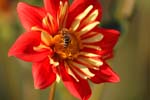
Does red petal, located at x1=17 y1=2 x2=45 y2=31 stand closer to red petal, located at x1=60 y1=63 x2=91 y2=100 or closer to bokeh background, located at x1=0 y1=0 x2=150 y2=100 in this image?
red petal, located at x1=60 y1=63 x2=91 y2=100

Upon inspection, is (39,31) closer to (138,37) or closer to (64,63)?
(64,63)

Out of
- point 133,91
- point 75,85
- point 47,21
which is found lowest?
point 133,91

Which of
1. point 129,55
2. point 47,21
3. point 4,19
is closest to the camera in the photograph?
point 47,21

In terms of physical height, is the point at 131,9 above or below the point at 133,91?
above

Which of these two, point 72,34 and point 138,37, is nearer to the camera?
point 72,34

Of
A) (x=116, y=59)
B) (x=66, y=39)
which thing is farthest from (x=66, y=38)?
(x=116, y=59)

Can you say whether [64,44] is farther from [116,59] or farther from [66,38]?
[116,59]

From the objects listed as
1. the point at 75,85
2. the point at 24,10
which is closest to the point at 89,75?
the point at 75,85

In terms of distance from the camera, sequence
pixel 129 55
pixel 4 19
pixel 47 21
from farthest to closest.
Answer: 1. pixel 129 55
2. pixel 4 19
3. pixel 47 21
